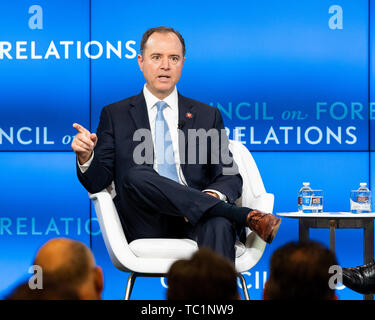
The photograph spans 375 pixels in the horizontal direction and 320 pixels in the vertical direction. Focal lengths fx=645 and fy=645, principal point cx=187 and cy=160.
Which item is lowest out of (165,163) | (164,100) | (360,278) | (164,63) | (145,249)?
(360,278)

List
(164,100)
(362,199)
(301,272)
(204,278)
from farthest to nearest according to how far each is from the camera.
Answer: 1. (362,199)
2. (164,100)
3. (301,272)
4. (204,278)

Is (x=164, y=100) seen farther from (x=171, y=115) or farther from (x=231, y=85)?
(x=231, y=85)

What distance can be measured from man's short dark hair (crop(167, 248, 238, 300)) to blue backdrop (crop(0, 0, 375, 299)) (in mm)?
2825

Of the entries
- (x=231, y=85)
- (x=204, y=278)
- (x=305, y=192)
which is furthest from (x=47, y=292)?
(x=231, y=85)

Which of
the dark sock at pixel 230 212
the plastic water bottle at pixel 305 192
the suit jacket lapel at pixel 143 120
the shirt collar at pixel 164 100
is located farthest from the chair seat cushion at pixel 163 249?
the plastic water bottle at pixel 305 192

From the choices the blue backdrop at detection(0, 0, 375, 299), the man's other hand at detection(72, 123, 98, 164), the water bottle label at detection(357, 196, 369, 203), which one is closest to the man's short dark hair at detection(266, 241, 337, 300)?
the man's other hand at detection(72, 123, 98, 164)

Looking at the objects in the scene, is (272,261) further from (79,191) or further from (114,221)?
(79,191)

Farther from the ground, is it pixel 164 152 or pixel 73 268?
pixel 164 152

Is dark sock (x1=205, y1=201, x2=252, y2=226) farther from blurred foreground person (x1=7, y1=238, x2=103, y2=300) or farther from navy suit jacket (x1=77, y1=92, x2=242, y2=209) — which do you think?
blurred foreground person (x1=7, y1=238, x2=103, y2=300)

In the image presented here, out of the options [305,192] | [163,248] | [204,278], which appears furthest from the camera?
[305,192]

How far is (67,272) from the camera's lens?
4.25 feet

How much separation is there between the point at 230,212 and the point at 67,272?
1422 mm
